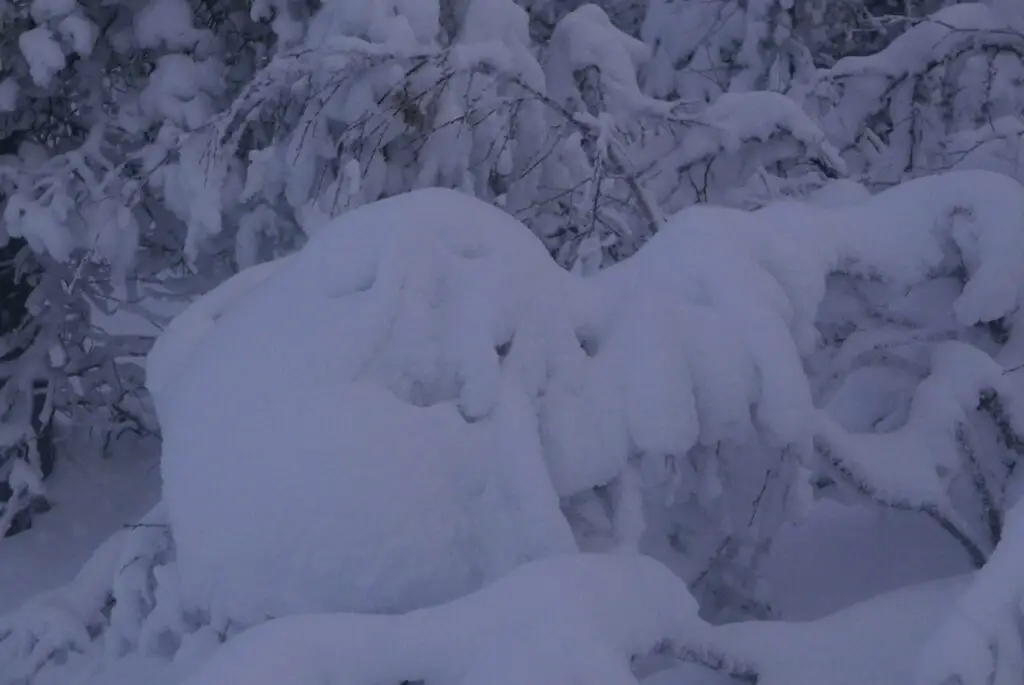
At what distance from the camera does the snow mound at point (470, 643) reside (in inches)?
78.3

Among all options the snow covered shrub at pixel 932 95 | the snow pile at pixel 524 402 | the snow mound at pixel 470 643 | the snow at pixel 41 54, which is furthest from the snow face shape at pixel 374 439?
the snow at pixel 41 54

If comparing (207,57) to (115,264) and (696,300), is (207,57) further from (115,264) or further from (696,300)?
(696,300)

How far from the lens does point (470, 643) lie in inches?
81.2

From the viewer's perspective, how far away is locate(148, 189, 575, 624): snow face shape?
2426 mm

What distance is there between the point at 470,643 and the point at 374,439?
0.58 meters

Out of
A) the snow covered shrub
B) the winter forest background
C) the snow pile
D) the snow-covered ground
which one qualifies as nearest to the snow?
the winter forest background

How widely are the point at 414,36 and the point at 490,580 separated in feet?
8.77

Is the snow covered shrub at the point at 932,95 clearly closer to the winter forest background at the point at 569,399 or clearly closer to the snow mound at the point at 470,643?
the winter forest background at the point at 569,399

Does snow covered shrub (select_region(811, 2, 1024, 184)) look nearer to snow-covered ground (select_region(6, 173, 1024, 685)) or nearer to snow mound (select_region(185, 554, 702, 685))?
snow-covered ground (select_region(6, 173, 1024, 685))

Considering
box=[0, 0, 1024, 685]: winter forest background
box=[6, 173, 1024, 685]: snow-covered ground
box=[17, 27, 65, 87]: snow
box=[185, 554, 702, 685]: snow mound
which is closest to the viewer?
box=[185, 554, 702, 685]: snow mound

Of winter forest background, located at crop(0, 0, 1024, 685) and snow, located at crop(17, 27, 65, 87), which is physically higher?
snow, located at crop(17, 27, 65, 87)

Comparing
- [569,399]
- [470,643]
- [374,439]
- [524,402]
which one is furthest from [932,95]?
[470,643]

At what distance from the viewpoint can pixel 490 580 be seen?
8.15 ft

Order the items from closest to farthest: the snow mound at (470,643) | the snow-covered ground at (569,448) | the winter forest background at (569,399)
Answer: the snow mound at (470,643), the snow-covered ground at (569,448), the winter forest background at (569,399)
